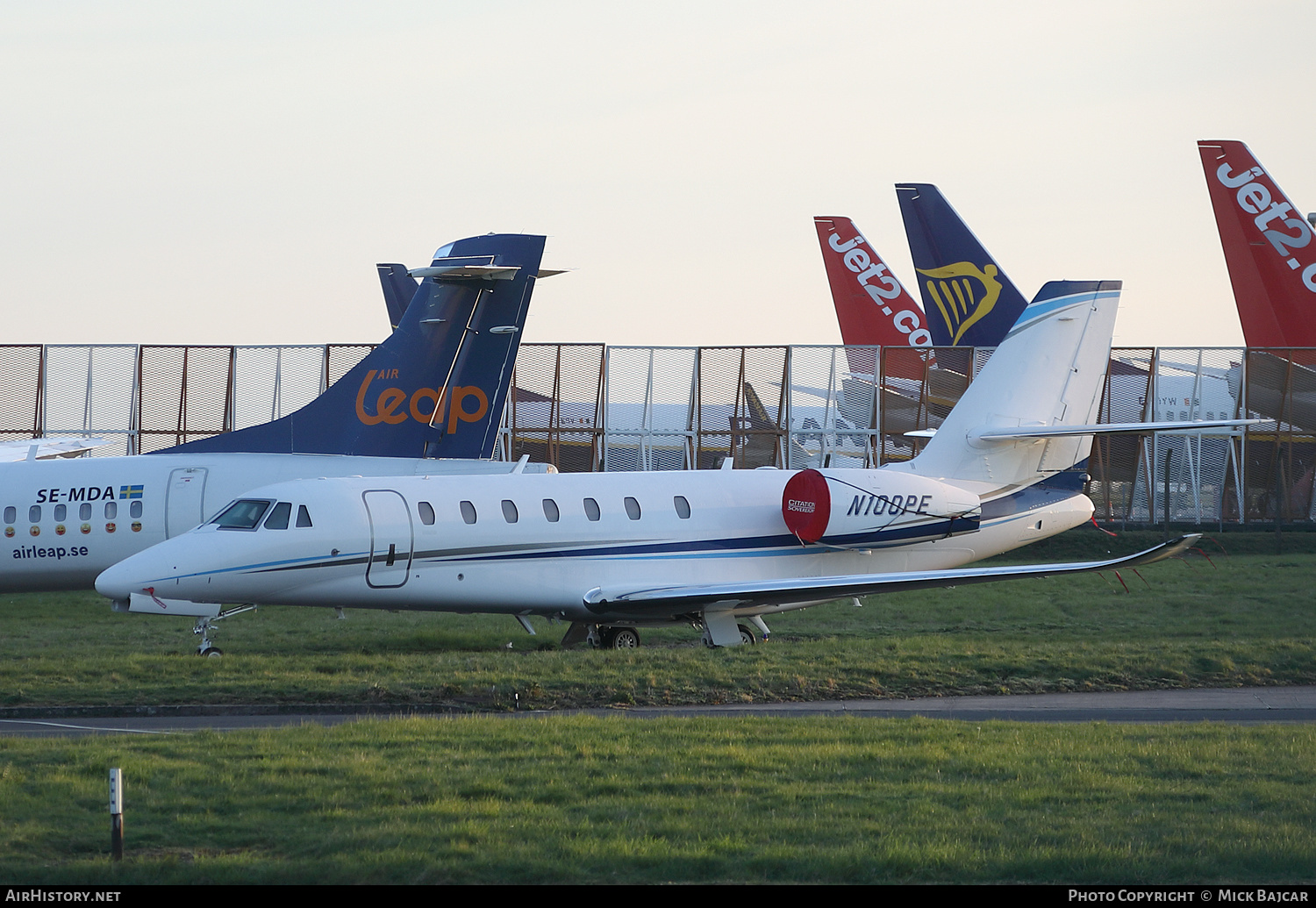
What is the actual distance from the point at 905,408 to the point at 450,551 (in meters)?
20.9

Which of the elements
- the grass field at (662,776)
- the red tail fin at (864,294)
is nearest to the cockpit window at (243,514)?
the grass field at (662,776)

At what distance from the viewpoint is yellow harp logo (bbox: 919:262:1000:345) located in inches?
1738

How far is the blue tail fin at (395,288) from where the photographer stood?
52.1 meters

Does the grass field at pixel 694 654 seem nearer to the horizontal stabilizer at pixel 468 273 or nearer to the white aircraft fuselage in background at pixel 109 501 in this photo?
the white aircraft fuselage in background at pixel 109 501

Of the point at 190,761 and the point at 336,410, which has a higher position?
the point at 336,410

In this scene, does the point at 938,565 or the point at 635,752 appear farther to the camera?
the point at 938,565

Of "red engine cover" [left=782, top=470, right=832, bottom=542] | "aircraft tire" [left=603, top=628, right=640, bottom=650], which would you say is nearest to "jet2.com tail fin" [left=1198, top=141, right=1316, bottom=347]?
"red engine cover" [left=782, top=470, right=832, bottom=542]

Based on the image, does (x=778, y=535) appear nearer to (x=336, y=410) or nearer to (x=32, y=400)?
(x=336, y=410)

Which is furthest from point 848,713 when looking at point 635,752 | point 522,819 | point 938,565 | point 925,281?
point 925,281

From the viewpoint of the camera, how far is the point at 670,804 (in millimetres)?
10047

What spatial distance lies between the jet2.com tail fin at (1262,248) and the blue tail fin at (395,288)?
27200mm

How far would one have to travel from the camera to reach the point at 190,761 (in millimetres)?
11461

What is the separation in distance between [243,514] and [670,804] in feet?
38.2

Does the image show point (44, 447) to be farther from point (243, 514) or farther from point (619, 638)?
point (619, 638)
